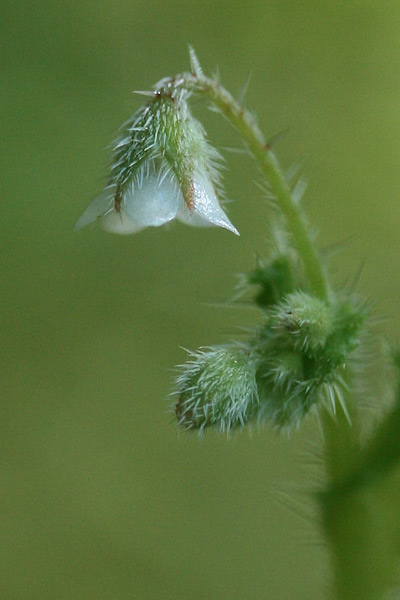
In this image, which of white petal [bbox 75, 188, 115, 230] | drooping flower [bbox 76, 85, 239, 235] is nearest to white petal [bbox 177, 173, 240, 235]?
drooping flower [bbox 76, 85, 239, 235]

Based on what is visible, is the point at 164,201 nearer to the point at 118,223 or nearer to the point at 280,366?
the point at 118,223

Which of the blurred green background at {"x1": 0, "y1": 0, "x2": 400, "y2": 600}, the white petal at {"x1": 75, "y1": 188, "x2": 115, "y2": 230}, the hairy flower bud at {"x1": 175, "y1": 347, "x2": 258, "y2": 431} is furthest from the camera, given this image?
the blurred green background at {"x1": 0, "y1": 0, "x2": 400, "y2": 600}

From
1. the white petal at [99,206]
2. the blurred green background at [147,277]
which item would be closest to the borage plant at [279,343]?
the white petal at [99,206]

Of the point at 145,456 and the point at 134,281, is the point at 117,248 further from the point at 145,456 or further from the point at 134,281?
the point at 145,456

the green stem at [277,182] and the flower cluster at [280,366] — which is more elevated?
the green stem at [277,182]

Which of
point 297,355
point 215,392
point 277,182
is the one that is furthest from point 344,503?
point 277,182

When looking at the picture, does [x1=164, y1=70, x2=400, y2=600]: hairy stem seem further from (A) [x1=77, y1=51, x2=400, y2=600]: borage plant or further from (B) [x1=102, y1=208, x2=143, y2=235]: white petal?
(B) [x1=102, y1=208, x2=143, y2=235]: white petal

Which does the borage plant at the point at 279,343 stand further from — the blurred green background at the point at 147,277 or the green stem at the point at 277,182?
the blurred green background at the point at 147,277
